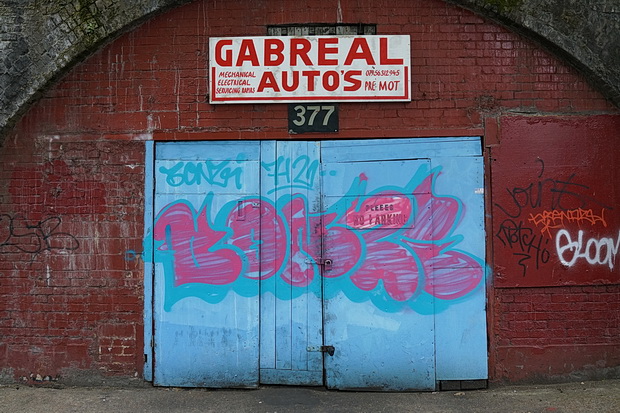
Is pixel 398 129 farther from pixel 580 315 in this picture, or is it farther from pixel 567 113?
pixel 580 315

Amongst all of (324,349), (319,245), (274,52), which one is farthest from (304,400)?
(274,52)

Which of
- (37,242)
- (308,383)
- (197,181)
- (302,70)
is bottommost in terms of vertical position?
(308,383)

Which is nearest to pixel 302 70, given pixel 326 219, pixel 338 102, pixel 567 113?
pixel 338 102

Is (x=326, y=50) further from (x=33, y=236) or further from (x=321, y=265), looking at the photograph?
(x=33, y=236)

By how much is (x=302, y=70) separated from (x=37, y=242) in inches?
Result: 120

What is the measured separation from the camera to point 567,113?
5.29 meters

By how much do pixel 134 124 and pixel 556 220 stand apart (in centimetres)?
→ 412

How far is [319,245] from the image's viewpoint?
5.29 metres

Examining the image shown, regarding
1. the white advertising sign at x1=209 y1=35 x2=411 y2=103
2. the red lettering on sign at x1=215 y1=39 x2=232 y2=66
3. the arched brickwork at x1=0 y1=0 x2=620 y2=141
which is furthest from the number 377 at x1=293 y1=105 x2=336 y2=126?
the arched brickwork at x1=0 y1=0 x2=620 y2=141

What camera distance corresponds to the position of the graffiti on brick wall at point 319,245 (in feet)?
17.2

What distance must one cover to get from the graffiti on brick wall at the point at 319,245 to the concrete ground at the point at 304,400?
33.6 inches

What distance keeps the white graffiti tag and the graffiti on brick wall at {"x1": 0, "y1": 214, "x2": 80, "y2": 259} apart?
462 cm

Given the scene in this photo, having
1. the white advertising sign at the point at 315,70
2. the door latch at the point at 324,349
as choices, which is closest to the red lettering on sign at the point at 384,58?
the white advertising sign at the point at 315,70

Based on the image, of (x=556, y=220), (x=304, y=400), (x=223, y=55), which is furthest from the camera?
(x=223, y=55)
